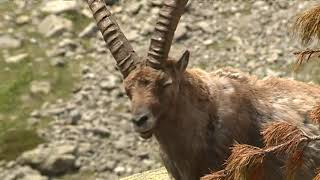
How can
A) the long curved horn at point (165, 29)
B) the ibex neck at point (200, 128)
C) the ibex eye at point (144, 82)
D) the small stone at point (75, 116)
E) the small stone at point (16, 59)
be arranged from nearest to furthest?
the ibex eye at point (144, 82), the long curved horn at point (165, 29), the ibex neck at point (200, 128), the small stone at point (75, 116), the small stone at point (16, 59)

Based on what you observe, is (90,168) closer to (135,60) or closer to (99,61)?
(99,61)

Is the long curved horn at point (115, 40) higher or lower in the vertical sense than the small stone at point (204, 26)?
lower

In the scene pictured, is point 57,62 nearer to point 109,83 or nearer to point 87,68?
point 87,68

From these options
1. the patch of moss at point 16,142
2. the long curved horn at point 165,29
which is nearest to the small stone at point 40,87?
the patch of moss at point 16,142

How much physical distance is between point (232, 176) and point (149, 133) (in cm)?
227

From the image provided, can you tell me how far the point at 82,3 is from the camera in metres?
32.9

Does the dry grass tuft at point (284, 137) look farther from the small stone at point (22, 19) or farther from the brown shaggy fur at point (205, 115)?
the small stone at point (22, 19)

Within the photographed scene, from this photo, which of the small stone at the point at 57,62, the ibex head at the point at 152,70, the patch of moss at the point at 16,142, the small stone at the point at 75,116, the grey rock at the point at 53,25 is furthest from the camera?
the grey rock at the point at 53,25

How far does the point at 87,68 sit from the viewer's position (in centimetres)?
2958

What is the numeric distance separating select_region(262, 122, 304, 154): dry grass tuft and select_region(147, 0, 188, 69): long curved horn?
9.35 feet

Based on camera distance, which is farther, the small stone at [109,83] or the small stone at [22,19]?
the small stone at [22,19]

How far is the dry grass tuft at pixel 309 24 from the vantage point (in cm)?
909

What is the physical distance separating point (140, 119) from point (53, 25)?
21196 mm

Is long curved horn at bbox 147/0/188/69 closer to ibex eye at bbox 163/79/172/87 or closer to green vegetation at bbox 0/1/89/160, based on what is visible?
ibex eye at bbox 163/79/172/87
